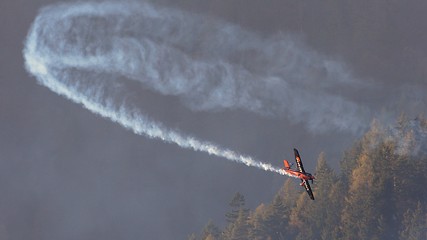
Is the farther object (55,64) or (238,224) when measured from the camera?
(238,224)

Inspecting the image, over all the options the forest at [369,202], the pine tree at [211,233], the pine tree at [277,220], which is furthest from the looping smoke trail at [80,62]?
the pine tree at [211,233]

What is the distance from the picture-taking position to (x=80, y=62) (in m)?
116

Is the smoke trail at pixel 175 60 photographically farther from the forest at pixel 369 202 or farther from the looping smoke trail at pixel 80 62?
the forest at pixel 369 202

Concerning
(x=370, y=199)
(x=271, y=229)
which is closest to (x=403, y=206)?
(x=370, y=199)

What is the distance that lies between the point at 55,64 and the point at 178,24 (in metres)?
36.4

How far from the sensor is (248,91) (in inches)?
5595

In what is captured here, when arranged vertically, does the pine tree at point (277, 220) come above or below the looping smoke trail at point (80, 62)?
above

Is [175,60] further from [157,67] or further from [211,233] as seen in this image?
[211,233]

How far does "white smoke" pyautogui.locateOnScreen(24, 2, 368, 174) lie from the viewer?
113 m

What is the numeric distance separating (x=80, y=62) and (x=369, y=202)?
174 feet

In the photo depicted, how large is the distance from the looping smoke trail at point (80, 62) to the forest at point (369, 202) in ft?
135

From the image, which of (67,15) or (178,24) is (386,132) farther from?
(67,15)

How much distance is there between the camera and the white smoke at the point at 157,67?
112625 millimetres

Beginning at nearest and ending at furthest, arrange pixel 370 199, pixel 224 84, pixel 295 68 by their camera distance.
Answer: pixel 224 84
pixel 370 199
pixel 295 68
